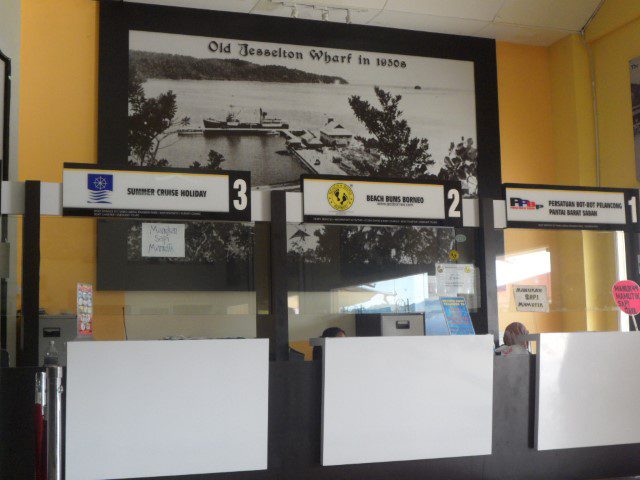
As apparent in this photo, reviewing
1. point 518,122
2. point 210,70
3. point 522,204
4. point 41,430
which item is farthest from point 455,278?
point 518,122

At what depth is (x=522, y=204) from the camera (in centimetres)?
494

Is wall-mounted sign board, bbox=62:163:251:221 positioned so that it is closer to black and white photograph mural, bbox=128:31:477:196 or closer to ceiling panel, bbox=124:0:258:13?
black and white photograph mural, bbox=128:31:477:196

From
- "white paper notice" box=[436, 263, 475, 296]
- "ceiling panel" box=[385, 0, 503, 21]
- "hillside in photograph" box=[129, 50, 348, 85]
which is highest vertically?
"ceiling panel" box=[385, 0, 503, 21]

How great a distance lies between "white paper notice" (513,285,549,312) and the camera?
4.86 m

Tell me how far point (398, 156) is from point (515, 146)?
137cm

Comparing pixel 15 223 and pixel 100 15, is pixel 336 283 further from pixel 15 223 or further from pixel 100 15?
pixel 100 15

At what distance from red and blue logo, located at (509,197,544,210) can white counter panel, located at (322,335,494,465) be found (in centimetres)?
92

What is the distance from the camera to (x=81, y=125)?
6781 millimetres

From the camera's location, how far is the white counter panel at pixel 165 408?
3822 millimetres

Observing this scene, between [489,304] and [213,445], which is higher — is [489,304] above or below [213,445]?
above

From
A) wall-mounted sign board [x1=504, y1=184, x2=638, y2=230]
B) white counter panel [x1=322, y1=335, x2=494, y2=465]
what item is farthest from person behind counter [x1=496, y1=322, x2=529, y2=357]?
wall-mounted sign board [x1=504, y1=184, x2=638, y2=230]

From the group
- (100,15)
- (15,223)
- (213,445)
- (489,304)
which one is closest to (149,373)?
(213,445)

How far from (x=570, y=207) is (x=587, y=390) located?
1.16 m

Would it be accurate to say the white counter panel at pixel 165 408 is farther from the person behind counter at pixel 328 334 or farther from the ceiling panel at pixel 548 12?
the ceiling panel at pixel 548 12
